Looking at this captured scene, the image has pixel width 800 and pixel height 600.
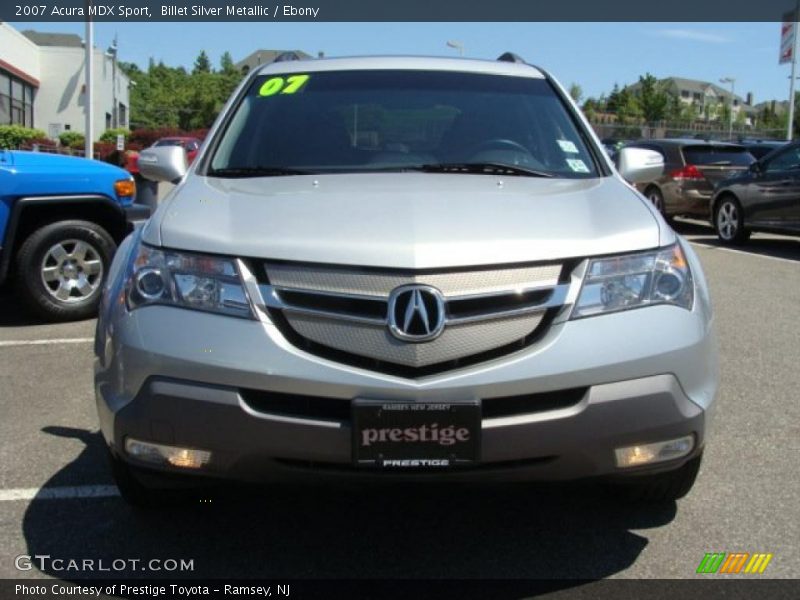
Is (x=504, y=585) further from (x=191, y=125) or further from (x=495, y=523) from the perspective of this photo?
(x=191, y=125)

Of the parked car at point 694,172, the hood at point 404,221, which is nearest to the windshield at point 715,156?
the parked car at point 694,172

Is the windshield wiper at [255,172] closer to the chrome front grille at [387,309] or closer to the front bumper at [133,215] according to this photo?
the chrome front grille at [387,309]

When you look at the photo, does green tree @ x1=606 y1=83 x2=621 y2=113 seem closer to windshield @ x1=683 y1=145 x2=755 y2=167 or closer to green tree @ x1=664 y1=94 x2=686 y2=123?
green tree @ x1=664 y1=94 x2=686 y2=123

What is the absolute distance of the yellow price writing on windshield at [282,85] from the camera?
421 centimetres

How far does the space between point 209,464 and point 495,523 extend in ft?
3.91

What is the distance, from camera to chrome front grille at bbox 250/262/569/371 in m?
2.59

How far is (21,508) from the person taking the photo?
347cm

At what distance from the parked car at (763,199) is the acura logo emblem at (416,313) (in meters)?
10.5

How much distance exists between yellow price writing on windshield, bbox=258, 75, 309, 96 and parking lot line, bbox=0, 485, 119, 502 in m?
1.90

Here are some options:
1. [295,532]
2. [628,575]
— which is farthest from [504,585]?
[295,532]

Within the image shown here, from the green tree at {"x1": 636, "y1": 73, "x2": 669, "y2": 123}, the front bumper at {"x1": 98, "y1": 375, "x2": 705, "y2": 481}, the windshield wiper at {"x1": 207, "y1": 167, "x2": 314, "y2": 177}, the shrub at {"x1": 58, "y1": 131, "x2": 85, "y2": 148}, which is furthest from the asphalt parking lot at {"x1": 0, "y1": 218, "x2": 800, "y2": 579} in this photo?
the green tree at {"x1": 636, "y1": 73, "x2": 669, "y2": 123}

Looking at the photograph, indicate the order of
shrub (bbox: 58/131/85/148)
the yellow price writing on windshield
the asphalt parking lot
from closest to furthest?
1. the asphalt parking lot
2. the yellow price writing on windshield
3. shrub (bbox: 58/131/85/148)

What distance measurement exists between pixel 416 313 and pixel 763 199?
36.2 feet

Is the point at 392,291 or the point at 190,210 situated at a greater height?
the point at 190,210
